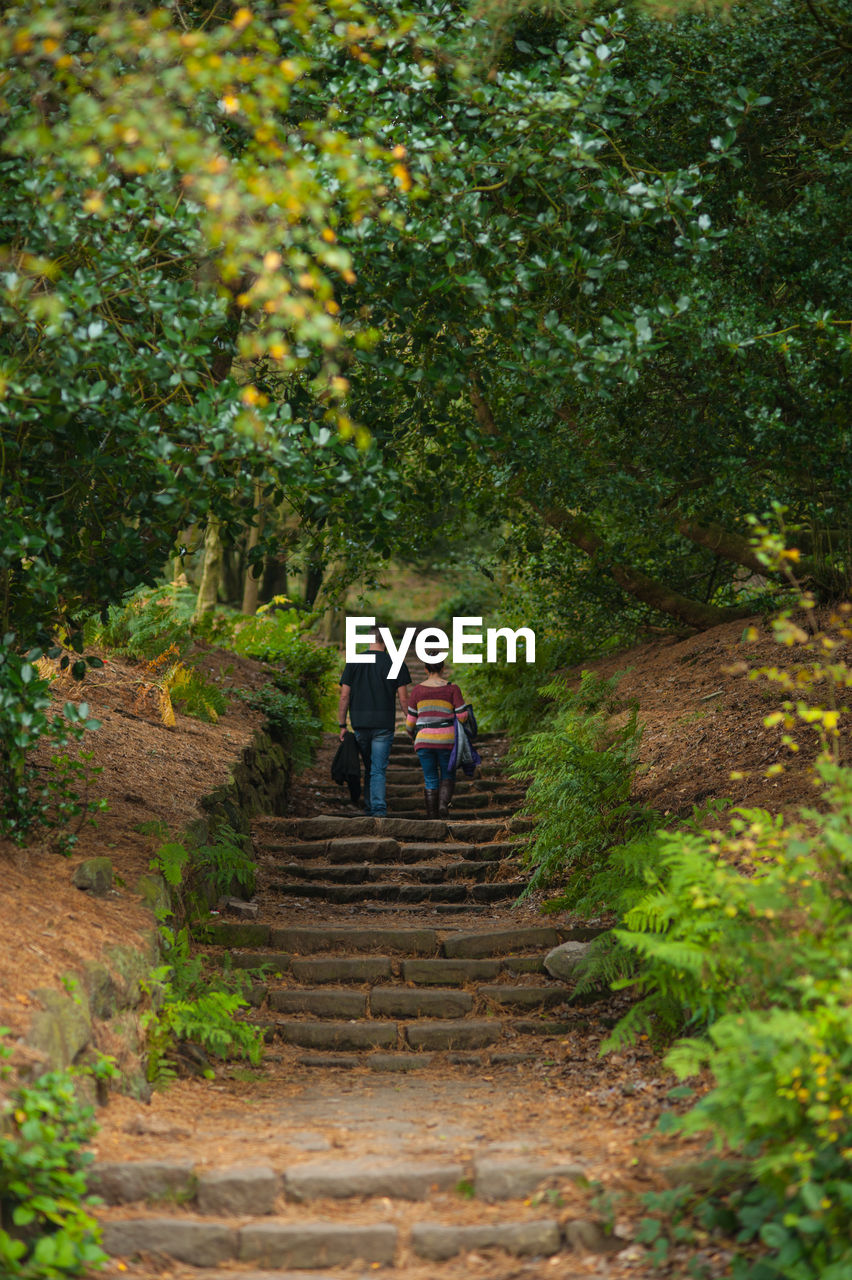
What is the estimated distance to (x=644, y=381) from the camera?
24.2ft

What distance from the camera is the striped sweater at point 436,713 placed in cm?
1018

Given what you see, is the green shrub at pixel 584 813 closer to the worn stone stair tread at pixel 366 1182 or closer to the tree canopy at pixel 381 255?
the tree canopy at pixel 381 255

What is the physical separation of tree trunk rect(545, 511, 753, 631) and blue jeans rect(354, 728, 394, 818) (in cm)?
301

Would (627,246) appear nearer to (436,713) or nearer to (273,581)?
(436,713)

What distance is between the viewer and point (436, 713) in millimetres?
10180

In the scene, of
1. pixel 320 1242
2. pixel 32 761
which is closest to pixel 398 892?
pixel 32 761

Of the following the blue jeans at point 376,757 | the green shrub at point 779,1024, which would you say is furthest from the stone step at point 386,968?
the blue jeans at point 376,757

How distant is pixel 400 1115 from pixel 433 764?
5343mm

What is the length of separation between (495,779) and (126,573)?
696 cm

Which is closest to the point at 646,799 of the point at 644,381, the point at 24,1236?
the point at 644,381

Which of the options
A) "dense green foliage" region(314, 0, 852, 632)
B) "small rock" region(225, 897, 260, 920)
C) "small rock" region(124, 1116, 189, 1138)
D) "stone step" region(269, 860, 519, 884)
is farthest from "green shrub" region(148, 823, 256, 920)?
"dense green foliage" region(314, 0, 852, 632)

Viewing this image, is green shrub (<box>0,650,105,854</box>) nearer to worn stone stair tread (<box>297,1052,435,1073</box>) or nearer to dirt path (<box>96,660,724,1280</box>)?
dirt path (<box>96,660,724,1280</box>)

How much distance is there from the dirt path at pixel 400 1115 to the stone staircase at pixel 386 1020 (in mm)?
10

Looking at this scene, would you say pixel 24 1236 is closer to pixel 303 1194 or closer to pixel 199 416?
pixel 303 1194
